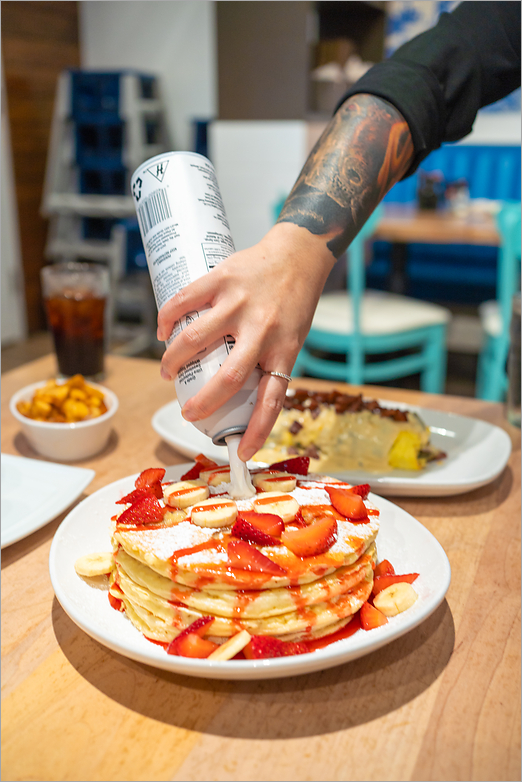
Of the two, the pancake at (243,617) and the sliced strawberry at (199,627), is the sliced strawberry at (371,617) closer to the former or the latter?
the pancake at (243,617)

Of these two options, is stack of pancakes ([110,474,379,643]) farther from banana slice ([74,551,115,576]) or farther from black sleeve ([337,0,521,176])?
black sleeve ([337,0,521,176])

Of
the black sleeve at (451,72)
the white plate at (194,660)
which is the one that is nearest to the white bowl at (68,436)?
the white plate at (194,660)

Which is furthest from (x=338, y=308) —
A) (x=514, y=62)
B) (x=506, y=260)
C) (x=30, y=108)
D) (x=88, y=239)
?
(x=30, y=108)

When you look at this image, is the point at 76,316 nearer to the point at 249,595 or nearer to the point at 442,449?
the point at 442,449

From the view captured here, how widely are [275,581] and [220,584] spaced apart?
5cm

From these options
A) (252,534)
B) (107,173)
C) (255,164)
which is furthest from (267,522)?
(107,173)

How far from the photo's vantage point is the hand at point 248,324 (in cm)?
68

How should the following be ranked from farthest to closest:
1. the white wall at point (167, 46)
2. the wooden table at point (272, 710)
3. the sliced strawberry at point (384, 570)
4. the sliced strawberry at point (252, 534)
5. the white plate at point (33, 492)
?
the white wall at point (167, 46), the white plate at point (33, 492), the sliced strawberry at point (384, 570), the sliced strawberry at point (252, 534), the wooden table at point (272, 710)

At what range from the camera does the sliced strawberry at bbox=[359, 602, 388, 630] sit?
2.14ft

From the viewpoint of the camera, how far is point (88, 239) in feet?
15.4

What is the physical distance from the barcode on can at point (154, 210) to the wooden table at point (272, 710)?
48 cm

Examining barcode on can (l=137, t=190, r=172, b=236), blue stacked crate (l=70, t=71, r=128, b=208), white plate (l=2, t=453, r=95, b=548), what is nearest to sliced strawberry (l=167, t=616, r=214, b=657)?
white plate (l=2, t=453, r=95, b=548)

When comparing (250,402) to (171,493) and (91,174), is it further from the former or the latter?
(91,174)

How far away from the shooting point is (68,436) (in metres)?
1.13
